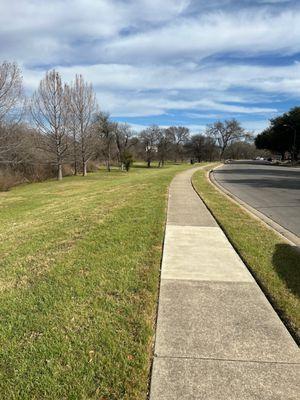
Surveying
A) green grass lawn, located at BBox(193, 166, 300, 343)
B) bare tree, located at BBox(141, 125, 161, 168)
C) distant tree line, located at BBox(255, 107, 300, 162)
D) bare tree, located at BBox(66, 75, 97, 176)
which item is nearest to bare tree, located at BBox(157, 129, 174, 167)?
bare tree, located at BBox(141, 125, 161, 168)

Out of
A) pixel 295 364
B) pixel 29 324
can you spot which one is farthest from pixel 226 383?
pixel 29 324

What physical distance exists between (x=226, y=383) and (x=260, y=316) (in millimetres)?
1260

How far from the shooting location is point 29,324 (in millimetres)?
3758

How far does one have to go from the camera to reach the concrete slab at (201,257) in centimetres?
520

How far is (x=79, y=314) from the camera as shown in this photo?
3.94 m

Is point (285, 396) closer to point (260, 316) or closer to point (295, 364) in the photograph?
point (295, 364)

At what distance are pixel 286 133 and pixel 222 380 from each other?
85.0m

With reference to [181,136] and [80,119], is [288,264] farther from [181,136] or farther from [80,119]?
[181,136]

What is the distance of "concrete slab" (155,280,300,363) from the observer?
3273 millimetres

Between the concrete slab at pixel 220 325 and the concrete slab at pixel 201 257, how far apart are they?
350mm

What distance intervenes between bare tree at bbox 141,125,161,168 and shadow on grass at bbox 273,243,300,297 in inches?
3379

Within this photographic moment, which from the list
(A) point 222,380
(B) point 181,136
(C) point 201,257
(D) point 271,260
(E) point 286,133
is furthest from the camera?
(B) point 181,136

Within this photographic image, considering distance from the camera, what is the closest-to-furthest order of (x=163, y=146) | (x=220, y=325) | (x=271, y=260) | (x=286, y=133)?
(x=220, y=325) → (x=271, y=260) → (x=286, y=133) → (x=163, y=146)

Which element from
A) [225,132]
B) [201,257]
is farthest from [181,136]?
[201,257]
